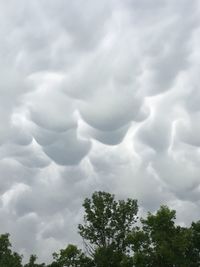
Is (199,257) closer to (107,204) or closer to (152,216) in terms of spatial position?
(152,216)

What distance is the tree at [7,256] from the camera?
64.3m

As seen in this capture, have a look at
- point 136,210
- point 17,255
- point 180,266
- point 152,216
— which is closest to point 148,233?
point 152,216

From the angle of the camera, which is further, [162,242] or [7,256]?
[7,256]

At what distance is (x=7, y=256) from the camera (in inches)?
2623

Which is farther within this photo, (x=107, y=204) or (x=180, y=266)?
(x=107, y=204)

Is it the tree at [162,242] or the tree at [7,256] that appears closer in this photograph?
the tree at [162,242]

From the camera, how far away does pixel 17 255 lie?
67.9 m

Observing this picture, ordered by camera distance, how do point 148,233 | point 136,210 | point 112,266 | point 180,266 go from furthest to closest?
point 136,210 < point 112,266 < point 148,233 < point 180,266

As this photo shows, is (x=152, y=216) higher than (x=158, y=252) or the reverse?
higher

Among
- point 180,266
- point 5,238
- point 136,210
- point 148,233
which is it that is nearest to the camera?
point 180,266

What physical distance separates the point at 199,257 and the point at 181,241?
5.67 metres

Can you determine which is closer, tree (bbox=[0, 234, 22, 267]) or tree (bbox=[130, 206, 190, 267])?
tree (bbox=[130, 206, 190, 267])

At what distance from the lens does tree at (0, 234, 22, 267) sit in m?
64.3

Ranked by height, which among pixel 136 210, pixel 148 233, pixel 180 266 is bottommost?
pixel 180 266
